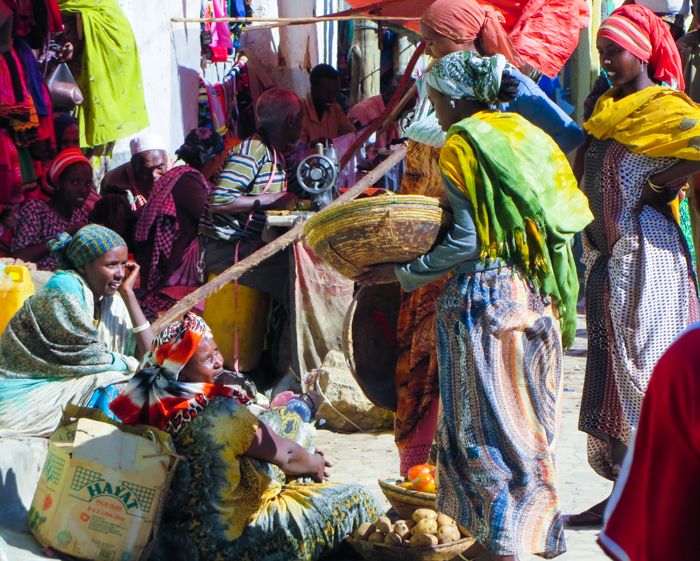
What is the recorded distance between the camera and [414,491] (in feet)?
12.5

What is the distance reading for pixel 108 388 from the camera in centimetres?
450

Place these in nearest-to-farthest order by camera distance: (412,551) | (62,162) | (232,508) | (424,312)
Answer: (412,551)
(232,508)
(424,312)
(62,162)

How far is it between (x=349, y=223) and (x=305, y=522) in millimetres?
1305

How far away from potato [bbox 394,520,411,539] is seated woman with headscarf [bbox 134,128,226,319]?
3.38 metres

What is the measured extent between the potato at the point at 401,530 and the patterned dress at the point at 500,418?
0.41 meters

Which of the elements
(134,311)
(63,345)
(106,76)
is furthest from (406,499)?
(106,76)

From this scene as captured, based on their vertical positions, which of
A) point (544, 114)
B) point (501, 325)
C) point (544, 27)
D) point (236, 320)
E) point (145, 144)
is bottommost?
point (236, 320)

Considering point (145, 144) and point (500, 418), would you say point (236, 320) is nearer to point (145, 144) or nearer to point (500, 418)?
point (145, 144)

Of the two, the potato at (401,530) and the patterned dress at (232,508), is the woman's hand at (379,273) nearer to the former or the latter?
the patterned dress at (232,508)

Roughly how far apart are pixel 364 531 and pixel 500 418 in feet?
3.08

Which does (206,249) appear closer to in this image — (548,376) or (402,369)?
(402,369)

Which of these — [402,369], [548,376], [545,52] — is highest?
[545,52]

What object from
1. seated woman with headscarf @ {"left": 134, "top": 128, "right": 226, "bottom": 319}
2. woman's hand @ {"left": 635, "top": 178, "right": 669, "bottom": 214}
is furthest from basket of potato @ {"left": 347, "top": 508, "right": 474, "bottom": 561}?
seated woman with headscarf @ {"left": 134, "top": 128, "right": 226, "bottom": 319}

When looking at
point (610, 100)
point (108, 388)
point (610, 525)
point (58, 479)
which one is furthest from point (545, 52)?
point (610, 525)
